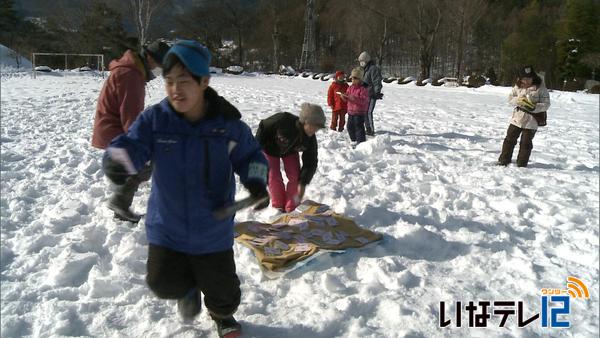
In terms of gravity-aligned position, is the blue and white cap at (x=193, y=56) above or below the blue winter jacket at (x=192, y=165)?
above

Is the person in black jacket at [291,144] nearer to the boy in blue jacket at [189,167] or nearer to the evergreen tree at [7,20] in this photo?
the boy in blue jacket at [189,167]

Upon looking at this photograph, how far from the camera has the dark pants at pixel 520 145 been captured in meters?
6.00

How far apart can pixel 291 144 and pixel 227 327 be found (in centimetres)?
190

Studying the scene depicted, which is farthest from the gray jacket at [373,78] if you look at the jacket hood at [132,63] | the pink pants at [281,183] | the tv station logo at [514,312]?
the tv station logo at [514,312]

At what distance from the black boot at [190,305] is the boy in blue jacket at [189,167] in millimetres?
105

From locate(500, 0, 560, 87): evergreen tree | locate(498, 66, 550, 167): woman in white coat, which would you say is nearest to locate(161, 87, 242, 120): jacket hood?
locate(498, 66, 550, 167): woman in white coat

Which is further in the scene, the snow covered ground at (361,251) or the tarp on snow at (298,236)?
the tarp on snow at (298,236)

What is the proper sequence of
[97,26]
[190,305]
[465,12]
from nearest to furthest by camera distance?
1. [190,305]
2. [465,12]
3. [97,26]

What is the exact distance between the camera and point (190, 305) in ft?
7.80

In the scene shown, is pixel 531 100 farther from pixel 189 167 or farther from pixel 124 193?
pixel 124 193

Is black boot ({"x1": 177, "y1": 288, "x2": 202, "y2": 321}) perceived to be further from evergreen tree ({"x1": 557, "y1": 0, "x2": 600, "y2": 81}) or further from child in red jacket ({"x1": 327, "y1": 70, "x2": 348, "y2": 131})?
evergreen tree ({"x1": 557, "y1": 0, "x2": 600, "y2": 81})

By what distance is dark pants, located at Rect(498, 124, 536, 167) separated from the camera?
19.7 feet

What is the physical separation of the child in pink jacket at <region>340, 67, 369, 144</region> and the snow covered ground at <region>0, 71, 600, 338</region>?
525mm

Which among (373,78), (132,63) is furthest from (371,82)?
(132,63)
